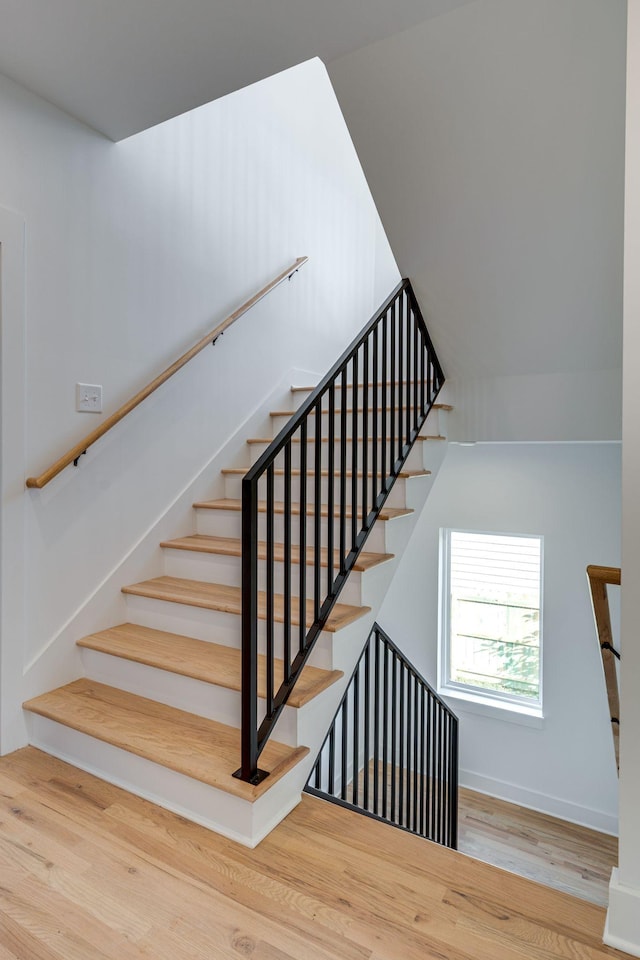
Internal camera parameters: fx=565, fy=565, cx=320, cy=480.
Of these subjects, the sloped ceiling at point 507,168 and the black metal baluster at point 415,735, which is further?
the black metal baluster at point 415,735

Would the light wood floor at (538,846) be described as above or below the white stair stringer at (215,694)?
below

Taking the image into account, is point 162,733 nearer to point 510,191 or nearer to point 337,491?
point 337,491

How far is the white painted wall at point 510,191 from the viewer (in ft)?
6.15

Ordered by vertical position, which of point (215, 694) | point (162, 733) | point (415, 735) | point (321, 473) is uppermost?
point (321, 473)

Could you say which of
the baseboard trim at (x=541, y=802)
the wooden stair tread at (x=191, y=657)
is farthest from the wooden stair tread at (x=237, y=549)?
the baseboard trim at (x=541, y=802)

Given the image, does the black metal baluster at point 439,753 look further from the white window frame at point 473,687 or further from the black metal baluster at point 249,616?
the black metal baluster at point 249,616

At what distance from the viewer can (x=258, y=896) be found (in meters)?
1.42

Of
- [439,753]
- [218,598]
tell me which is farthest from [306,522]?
[439,753]

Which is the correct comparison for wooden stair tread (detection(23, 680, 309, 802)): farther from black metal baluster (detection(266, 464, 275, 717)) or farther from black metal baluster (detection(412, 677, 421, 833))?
black metal baluster (detection(412, 677, 421, 833))

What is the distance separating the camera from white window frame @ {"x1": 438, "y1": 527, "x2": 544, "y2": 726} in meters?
4.54

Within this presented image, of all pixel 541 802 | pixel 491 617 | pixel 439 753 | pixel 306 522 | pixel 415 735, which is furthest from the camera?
pixel 491 617

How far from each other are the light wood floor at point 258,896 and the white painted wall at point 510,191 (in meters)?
2.09

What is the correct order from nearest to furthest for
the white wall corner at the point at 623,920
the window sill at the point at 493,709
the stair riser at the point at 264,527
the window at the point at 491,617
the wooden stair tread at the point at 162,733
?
the white wall corner at the point at 623,920, the wooden stair tread at the point at 162,733, the stair riser at the point at 264,527, the window sill at the point at 493,709, the window at the point at 491,617

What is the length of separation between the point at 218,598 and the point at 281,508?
547 millimetres
